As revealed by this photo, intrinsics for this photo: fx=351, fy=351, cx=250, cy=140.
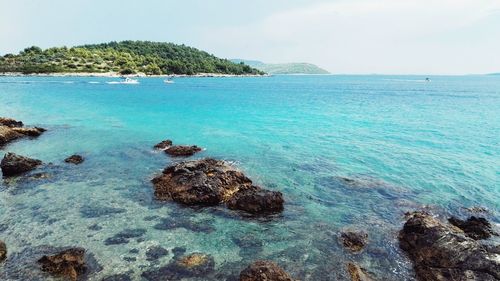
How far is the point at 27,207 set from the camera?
72.2 ft

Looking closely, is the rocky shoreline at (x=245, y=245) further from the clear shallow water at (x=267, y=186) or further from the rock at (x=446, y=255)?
the clear shallow water at (x=267, y=186)

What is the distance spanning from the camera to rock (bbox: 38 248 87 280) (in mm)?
15148

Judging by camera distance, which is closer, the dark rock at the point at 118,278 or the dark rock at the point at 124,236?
the dark rock at the point at 118,278

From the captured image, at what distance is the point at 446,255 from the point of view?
52.0ft

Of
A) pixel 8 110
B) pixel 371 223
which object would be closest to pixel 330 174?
pixel 371 223

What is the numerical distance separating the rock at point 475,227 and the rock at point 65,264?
20.1 metres

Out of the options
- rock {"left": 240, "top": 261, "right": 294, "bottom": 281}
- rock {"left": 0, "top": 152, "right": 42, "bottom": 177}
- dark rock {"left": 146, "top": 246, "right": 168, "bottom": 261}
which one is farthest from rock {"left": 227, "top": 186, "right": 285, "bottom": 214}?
rock {"left": 0, "top": 152, "right": 42, "bottom": 177}

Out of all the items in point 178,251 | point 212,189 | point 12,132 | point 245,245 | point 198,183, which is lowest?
point 245,245

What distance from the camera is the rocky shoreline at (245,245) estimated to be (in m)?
15.1

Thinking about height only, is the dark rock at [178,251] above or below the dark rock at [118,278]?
below

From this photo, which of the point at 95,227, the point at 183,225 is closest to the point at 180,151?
the point at 183,225

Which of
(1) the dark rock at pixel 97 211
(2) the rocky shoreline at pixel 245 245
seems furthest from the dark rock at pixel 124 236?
(1) the dark rock at pixel 97 211

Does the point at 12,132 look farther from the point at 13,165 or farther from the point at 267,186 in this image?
the point at 267,186

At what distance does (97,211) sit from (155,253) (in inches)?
271
